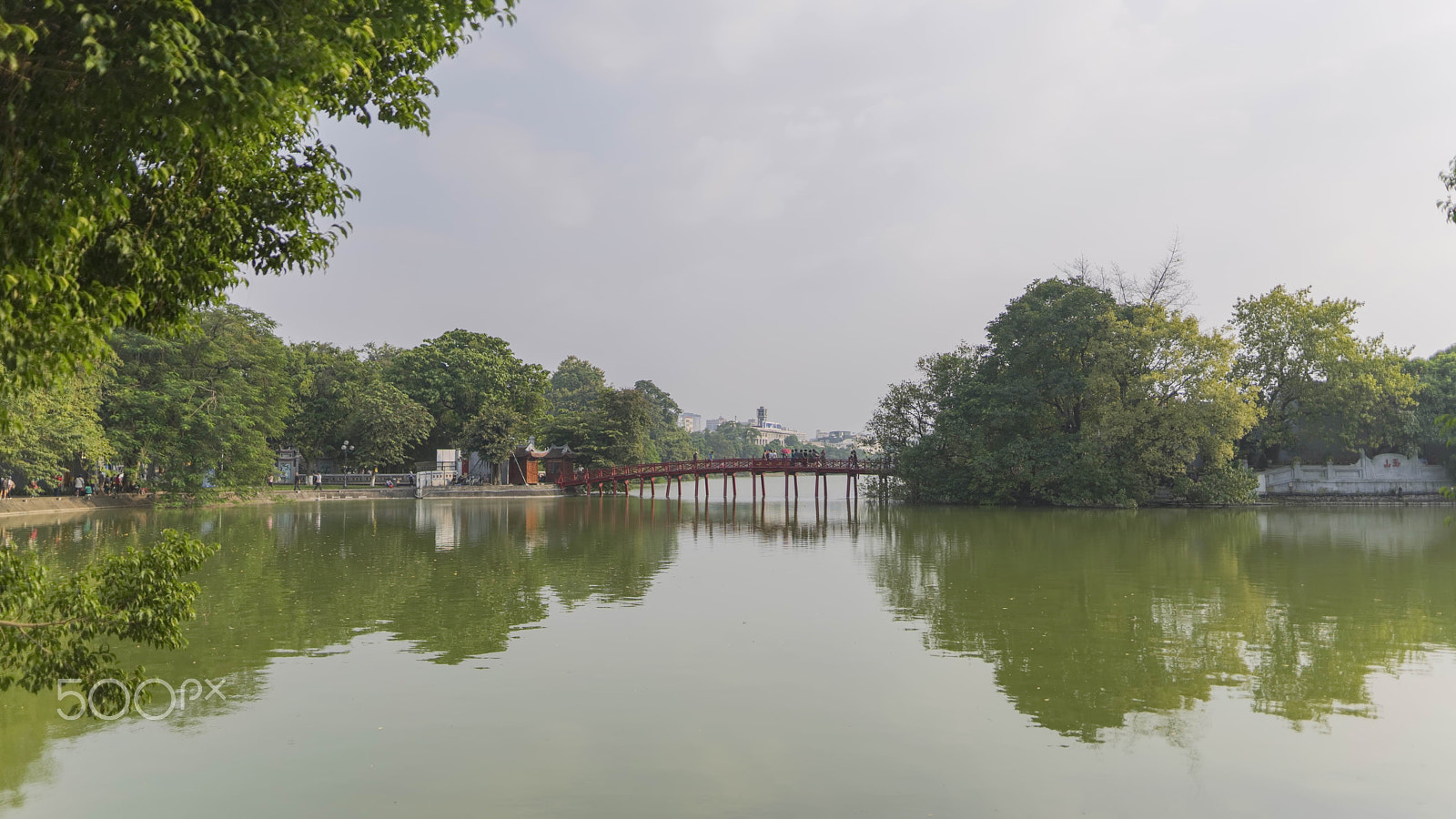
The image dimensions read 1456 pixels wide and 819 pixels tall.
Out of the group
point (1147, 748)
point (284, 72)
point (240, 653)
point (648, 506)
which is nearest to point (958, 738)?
point (1147, 748)

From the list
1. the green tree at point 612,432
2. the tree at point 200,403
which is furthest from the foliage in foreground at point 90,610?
the green tree at point 612,432

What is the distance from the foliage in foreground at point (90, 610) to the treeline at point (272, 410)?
48.5 feet

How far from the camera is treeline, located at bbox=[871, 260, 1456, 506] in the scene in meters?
31.3

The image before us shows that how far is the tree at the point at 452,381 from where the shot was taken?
155 feet

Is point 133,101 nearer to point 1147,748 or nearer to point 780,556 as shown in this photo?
point 1147,748

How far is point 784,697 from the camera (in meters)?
7.73

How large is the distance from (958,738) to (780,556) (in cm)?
1202

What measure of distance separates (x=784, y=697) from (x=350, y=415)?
40321 millimetres

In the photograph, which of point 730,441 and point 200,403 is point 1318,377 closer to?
point 200,403

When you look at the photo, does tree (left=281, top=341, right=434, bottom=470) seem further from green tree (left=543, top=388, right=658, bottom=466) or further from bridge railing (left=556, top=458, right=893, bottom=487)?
bridge railing (left=556, top=458, right=893, bottom=487)

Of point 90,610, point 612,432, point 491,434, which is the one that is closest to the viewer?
point 90,610

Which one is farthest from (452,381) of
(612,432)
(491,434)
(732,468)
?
(732,468)

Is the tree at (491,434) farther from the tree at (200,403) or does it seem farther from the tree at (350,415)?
the tree at (200,403)

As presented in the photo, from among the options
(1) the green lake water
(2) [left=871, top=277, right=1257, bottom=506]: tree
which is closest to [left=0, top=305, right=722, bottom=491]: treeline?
(1) the green lake water
